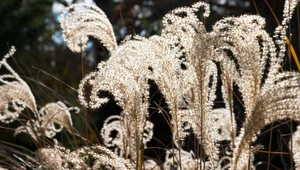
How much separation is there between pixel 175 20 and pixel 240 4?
4.72 meters

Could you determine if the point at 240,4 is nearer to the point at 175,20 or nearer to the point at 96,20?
the point at 96,20

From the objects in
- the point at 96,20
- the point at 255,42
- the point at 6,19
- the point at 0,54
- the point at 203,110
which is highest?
the point at 6,19

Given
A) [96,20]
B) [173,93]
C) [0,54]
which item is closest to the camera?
[173,93]

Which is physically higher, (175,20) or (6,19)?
(6,19)

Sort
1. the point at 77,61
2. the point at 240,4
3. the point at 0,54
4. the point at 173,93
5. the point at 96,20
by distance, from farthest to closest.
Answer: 1. the point at 77,61
2. the point at 240,4
3. the point at 0,54
4. the point at 96,20
5. the point at 173,93

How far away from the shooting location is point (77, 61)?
10.2 metres

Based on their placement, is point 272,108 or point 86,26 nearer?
point 272,108

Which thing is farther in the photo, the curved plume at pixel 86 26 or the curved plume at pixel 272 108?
the curved plume at pixel 86 26

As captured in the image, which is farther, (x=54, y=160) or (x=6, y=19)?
(x=6, y=19)

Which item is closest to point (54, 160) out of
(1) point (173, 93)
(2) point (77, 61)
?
(1) point (173, 93)

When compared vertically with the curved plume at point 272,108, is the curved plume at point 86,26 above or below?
above

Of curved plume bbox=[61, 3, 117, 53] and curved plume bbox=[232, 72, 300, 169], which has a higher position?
curved plume bbox=[61, 3, 117, 53]

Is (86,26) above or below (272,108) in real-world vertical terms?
above

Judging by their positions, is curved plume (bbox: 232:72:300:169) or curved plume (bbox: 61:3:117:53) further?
curved plume (bbox: 61:3:117:53)
